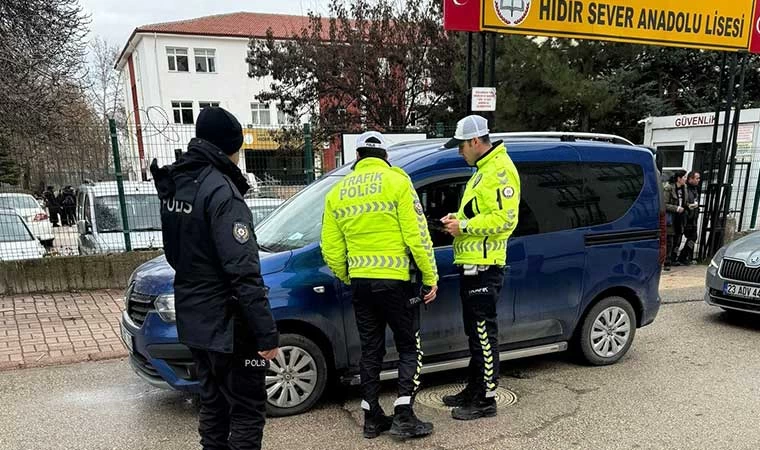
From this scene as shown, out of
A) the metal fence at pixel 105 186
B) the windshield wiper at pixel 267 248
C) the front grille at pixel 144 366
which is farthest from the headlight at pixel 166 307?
the metal fence at pixel 105 186

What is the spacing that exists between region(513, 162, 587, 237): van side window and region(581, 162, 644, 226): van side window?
10 cm

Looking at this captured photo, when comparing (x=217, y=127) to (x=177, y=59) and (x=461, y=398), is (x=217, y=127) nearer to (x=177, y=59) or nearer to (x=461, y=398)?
(x=461, y=398)

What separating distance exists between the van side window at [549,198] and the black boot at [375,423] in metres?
1.79

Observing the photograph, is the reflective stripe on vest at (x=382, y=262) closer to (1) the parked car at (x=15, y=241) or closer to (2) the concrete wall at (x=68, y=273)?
(2) the concrete wall at (x=68, y=273)

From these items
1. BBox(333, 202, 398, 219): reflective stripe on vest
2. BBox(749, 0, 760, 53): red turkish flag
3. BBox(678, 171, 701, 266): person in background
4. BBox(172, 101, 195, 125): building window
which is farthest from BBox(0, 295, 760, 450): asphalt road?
BBox(172, 101, 195, 125): building window

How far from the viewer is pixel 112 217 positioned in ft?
26.7

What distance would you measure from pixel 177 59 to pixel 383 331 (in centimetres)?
3762

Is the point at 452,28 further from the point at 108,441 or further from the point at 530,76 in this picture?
the point at 530,76

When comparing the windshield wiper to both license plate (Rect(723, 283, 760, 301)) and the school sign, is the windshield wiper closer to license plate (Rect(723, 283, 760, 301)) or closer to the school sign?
the school sign

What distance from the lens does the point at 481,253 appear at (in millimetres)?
3693

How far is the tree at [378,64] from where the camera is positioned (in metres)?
21.4

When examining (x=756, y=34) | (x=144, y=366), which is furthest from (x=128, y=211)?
(x=756, y=34)

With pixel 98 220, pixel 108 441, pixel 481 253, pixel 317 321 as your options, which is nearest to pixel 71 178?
pixel 98 220

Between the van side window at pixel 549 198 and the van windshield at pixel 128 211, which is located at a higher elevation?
the van side window at pixel 549 198
